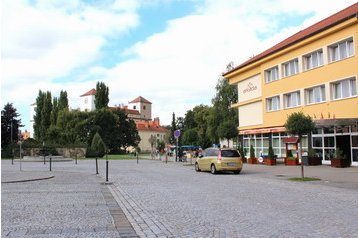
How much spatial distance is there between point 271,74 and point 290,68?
3759 mm

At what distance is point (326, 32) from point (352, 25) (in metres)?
2.58

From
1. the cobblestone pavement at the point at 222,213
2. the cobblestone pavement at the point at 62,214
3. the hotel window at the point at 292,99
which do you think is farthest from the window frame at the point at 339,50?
the cobblestone pavement at the point at 62,214

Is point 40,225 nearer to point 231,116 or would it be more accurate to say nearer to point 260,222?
point 260,222

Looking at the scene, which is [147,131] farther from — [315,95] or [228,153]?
[228,153]

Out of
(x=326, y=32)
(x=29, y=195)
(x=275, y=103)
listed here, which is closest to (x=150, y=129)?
(x=275, y=103)

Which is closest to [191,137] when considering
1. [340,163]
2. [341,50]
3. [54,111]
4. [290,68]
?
[54,111]

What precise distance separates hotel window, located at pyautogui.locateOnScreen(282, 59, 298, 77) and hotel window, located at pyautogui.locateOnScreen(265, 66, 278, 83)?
1.60m

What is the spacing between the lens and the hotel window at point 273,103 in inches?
1731

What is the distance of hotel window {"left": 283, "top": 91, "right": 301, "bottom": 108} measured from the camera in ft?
132

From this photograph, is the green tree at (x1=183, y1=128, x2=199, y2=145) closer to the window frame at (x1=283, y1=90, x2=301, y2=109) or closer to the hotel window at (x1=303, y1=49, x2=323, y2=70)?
the window frame at (x1=283, y1=90, x2=301, y2=109)

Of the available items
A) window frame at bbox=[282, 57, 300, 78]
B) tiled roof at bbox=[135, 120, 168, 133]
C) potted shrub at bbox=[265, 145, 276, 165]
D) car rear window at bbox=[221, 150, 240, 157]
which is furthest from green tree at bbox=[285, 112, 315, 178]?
tiled roof at bbox=[135, 120, 168, 133]

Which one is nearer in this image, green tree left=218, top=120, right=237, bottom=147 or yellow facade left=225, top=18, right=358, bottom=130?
yellow facade left=225, top=18, right=358, bottom=130

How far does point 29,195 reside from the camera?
15570mm

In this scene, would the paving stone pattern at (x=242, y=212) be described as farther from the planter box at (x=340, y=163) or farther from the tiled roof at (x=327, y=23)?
the tiled roof at (x=327, y=23)
